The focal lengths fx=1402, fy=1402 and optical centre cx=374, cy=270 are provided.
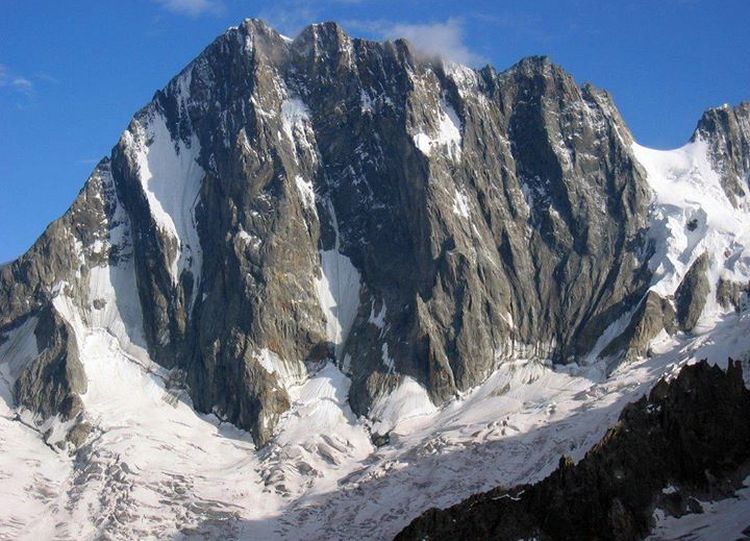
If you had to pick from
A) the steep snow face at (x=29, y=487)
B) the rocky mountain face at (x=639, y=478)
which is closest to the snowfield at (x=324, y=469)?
the steep snow face at (x=29, y=487)

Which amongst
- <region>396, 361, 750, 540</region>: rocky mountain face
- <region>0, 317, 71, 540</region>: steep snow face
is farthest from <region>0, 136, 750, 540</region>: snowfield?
<region>396, 361, 750, 540</region>: rocky mountain face

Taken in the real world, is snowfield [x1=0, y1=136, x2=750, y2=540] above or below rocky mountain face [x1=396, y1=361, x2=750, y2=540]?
above

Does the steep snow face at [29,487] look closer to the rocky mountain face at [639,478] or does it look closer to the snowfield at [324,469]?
the snowfield at [324,469]

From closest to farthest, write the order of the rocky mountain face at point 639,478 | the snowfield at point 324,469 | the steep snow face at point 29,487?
1. the rocky mountain face at point 639,478
2. the snowfield at point 324,469
3. the steep snow face at point 29,487

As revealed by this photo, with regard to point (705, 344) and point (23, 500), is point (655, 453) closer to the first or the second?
point (705, 344)

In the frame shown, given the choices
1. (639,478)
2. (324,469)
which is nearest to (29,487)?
(324,469)

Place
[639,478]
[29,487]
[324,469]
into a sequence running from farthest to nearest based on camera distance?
[324,469] → [29,487] → [639,478]

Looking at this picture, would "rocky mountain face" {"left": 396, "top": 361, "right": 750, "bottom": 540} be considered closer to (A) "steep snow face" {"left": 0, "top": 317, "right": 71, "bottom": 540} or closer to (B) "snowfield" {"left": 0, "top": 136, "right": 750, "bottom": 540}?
(B) "snowfield" {"left": 0, "top": 136, "right": 750, "bottom": 540}

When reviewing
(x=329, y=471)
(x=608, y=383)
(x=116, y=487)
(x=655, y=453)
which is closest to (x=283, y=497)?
(x=329, y=471)

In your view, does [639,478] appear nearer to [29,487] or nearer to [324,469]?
[324,469]

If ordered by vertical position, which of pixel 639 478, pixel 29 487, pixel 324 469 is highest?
pixel 29 487
